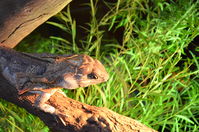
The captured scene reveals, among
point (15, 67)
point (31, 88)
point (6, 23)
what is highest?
point (6, 23)

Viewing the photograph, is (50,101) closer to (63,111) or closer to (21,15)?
(63,111)

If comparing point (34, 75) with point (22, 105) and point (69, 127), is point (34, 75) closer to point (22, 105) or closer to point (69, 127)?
point (22, 105)

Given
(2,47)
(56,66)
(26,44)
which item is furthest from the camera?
(26,44)

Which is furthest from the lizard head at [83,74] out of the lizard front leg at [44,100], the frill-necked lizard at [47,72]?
the lizard front leg at [44,100]

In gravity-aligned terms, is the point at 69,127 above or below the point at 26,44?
below

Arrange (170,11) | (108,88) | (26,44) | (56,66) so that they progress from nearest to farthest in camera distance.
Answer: (56,66), (108,88), (170,11), (26,44)

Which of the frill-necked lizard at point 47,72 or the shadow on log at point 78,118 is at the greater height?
the frill-necked lizard at point 47,72

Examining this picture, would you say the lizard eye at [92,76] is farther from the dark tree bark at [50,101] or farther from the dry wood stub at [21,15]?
the dry wood stub at [21,15]

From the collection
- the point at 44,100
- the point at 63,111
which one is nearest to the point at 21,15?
the point at 44,100

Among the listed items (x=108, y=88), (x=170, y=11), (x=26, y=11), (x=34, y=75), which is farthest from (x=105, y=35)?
(x=34, y=75)
